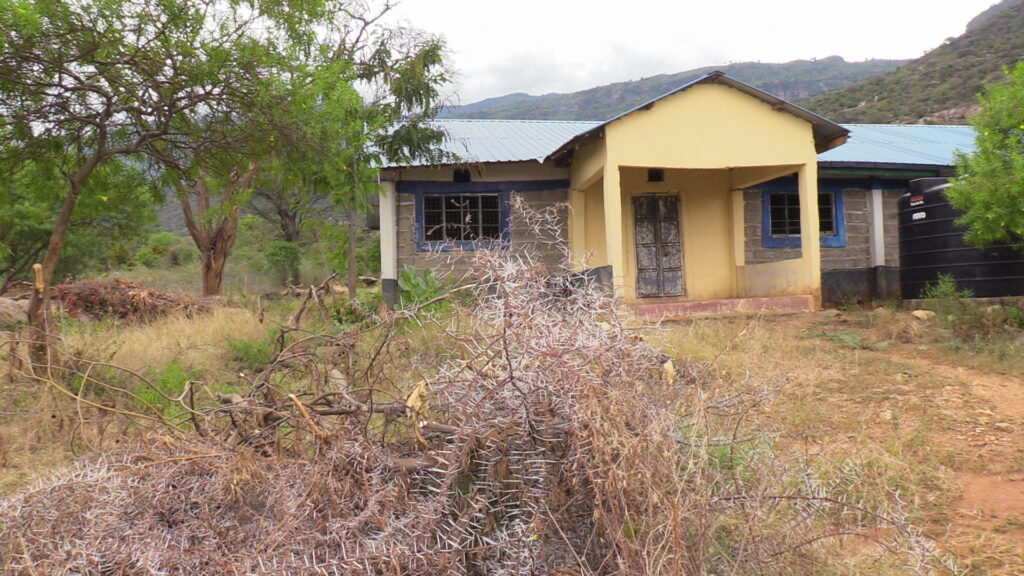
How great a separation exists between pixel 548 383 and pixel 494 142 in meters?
10.8

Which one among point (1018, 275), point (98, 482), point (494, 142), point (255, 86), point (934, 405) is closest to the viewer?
point (98, 482)

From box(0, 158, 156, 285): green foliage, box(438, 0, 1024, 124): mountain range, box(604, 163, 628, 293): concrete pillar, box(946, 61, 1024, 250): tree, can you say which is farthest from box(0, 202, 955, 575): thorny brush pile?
box(438, 0, 1024, 124): mountain range

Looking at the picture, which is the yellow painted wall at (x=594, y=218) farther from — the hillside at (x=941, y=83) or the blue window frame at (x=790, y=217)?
the hillside at (x=941, y=83)

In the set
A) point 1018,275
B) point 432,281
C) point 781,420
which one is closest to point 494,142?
point 432,281

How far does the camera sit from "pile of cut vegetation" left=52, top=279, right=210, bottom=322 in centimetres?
999

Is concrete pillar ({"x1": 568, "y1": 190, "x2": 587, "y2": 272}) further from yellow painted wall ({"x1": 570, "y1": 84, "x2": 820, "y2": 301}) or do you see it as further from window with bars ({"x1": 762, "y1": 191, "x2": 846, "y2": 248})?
window with bars ({"x1": 762, "y1": 191, "x2": 846, "y2": 248})

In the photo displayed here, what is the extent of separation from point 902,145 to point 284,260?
16.5 m

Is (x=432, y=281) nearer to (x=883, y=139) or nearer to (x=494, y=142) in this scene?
(x=494, y=142)

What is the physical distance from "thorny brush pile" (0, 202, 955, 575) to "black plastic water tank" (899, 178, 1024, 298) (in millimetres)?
7727

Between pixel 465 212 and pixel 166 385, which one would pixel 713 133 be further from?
pixel 166 385

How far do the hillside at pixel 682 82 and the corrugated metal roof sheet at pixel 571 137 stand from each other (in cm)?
4353

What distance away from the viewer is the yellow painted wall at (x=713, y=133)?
376 inches

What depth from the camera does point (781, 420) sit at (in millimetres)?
4398

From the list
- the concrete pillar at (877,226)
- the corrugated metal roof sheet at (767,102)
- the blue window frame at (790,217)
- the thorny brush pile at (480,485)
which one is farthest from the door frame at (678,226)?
the thorny brush pile at (480,485)
